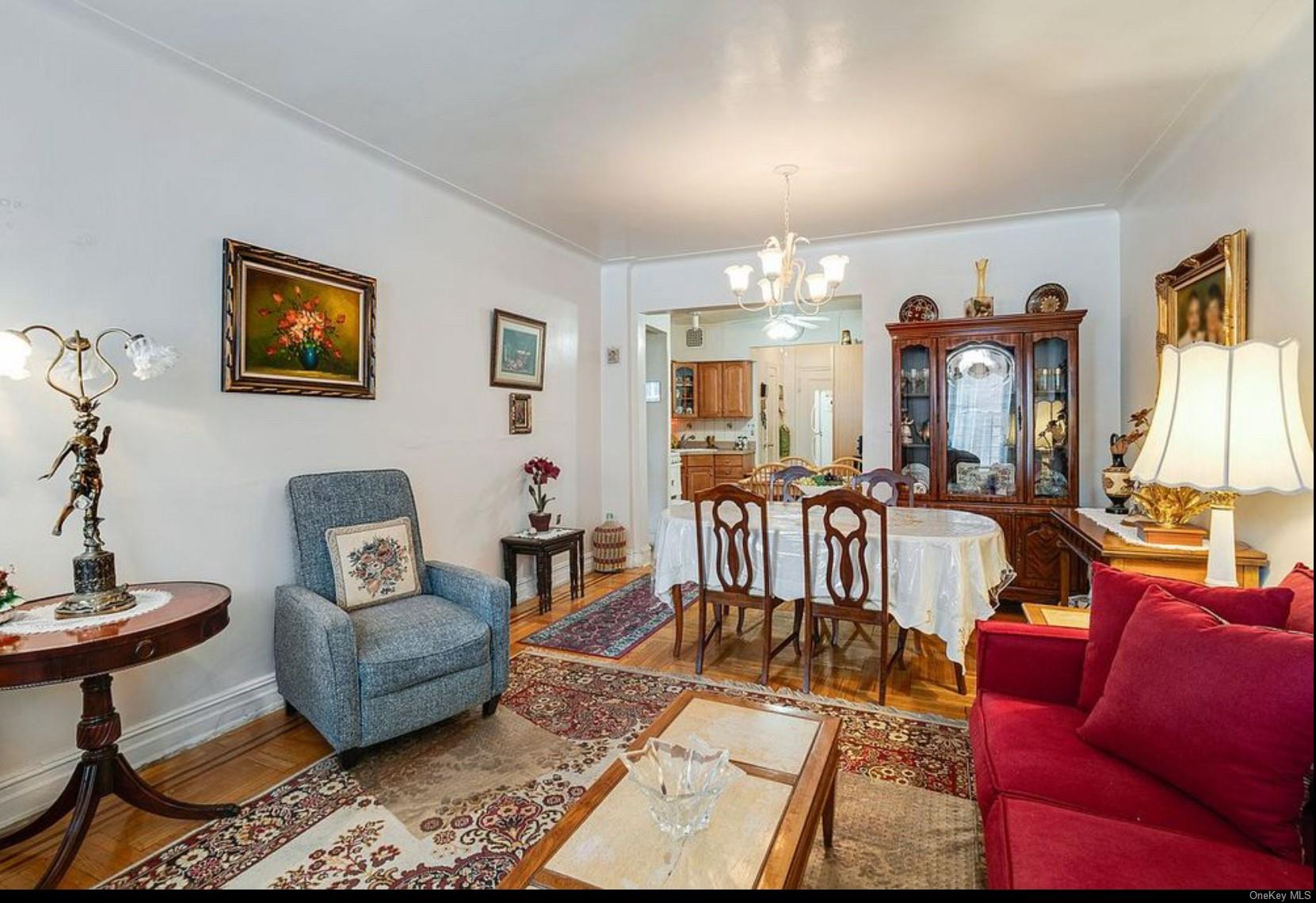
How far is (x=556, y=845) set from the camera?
4.19 feet

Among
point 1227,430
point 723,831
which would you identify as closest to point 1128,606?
point 1227,430

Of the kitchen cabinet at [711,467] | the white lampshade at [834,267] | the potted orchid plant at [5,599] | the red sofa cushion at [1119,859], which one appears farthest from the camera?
the kitchen cabinet at [711,467]

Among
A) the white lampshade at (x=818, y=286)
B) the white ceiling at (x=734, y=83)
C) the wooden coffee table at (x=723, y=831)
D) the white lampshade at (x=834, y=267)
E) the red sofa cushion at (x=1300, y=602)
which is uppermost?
the white ceiling at (x=734, y=83)

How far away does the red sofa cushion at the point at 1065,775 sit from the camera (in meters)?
1.26

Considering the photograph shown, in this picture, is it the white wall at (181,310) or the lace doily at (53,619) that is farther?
the white wall at (181,310)

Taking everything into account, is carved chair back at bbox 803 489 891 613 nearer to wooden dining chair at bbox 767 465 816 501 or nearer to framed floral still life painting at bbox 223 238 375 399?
wooden dining chair at bbox 767 465 816 501

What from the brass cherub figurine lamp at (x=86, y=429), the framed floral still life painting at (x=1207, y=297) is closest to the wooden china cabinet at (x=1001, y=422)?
the framed floral still life painting at (x=1207, y=297)

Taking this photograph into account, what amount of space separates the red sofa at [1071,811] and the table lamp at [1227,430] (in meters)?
0.54

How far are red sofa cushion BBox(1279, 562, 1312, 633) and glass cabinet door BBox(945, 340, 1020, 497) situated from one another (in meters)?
2.67

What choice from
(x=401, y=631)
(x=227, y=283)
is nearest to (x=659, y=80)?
(x=227, y=283)

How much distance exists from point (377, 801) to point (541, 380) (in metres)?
3.01

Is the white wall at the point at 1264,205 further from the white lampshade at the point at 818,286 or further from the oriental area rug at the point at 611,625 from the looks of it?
the oriental area rug at the point at 611,625

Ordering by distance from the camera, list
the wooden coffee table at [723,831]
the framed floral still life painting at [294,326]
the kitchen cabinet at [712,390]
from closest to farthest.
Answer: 1. the wooden coffee table at [723,831]
2. the framed floral still life painting at [294,326]
3. the kitchen cabinet at [712,390]

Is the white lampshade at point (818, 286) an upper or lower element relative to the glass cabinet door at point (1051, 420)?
upper
